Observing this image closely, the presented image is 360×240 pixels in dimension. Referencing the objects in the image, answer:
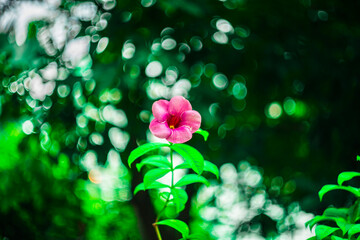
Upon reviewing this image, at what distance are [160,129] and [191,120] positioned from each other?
0.06 meters

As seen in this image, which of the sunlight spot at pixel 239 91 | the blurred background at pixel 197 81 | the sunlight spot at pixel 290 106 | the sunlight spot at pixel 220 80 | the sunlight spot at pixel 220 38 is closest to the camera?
the blurred background at pixel 197 81

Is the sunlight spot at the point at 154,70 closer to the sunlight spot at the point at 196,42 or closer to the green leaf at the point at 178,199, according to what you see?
the sunlight spot at the point at 196,42

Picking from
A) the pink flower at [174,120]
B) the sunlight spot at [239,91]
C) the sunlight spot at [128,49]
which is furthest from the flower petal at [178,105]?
the sunlight spot at [239,91]

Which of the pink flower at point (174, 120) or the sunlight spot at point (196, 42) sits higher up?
the pink flower at point (174, 120)

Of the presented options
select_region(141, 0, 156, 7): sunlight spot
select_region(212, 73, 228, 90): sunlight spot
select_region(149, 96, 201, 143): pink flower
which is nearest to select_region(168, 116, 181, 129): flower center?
select_region(149, 96, 201, 143): pink flower

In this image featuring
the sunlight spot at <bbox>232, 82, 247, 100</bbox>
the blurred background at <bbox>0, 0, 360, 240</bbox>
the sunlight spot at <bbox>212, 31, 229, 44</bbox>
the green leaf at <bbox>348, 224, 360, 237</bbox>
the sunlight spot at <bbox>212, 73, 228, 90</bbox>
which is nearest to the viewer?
the green leaf at <bbox>348, 224, 360, 237</bbox>

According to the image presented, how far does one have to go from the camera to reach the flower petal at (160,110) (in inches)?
28.5

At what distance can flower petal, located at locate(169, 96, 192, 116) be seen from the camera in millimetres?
736

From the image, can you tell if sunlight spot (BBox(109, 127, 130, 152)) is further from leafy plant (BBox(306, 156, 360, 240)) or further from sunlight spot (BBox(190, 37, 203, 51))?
leafy plant (BBox(306, 156, 360, 240))

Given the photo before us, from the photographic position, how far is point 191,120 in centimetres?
73

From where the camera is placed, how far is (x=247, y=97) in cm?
285

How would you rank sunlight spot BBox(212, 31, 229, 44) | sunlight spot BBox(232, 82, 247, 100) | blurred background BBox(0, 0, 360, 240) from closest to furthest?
1. blurred background BBox(0, 0, 360, 240)
2. sunlight spot BBox(212, 31, 229, 44)
3. sunlight spot BBox(232, 82, 247, 100)

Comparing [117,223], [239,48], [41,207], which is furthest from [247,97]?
[117,223]

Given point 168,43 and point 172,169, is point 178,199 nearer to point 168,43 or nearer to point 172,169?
point 172,169
